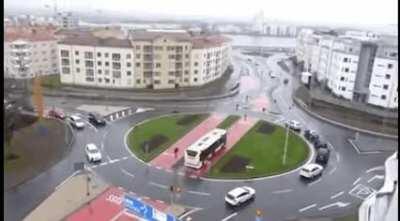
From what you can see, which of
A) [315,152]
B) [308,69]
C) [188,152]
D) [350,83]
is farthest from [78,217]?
[308,69]

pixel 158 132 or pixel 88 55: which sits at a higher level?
pixel 88 55

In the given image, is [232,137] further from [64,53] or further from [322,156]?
[64,53]

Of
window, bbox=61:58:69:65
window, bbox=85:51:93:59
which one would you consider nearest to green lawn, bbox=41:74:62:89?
window, bbox=61:58:69:65

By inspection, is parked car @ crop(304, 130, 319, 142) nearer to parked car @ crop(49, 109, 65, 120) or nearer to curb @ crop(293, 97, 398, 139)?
curb @ crop(293, 97, 398, 139)

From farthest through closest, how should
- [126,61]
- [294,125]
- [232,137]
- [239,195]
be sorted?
[126,61], [294,125], [232,137], [239,195]

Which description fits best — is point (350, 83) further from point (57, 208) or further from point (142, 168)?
point (57, 208)

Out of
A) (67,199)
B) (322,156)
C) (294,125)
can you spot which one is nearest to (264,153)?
(322,156)
